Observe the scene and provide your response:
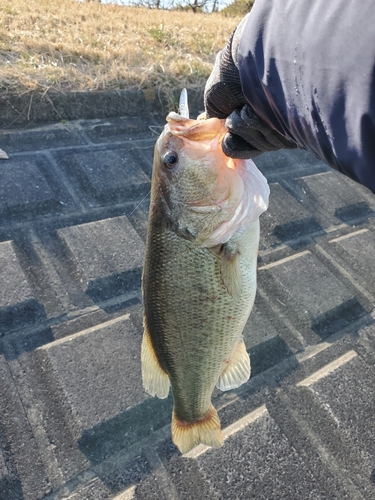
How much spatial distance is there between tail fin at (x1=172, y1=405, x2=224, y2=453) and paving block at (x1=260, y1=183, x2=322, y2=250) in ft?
5.80

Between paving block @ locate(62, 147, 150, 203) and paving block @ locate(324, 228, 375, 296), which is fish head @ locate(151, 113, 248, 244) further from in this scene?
paving block @ locate(324, 228, 375, 296)

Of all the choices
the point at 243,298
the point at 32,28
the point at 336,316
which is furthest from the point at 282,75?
the point at 32,28

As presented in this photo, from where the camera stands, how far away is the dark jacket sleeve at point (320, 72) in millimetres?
940

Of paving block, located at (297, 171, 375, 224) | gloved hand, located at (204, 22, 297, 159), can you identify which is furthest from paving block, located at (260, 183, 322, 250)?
gloved hand, located at (204, 22, 297, 159)

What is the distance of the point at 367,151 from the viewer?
1012 mm

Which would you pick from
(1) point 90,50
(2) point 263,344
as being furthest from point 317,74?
(1) point 90,50

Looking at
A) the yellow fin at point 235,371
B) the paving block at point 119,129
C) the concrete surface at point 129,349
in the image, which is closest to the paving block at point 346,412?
the concrete surface at point 129,349

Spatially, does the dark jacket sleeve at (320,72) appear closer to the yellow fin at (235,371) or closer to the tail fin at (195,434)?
the yellow fin at (235,371)

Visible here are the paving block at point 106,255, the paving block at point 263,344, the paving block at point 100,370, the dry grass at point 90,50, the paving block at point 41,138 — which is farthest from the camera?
the dry grass at point 90,50

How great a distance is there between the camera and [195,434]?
1.88 m

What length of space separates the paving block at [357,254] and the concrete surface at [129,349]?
0.04 feet

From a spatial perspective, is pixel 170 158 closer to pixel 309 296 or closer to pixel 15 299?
pixel 15 299

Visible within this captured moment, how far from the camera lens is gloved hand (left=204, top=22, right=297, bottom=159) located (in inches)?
58.9

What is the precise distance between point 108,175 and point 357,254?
7.28 ft
